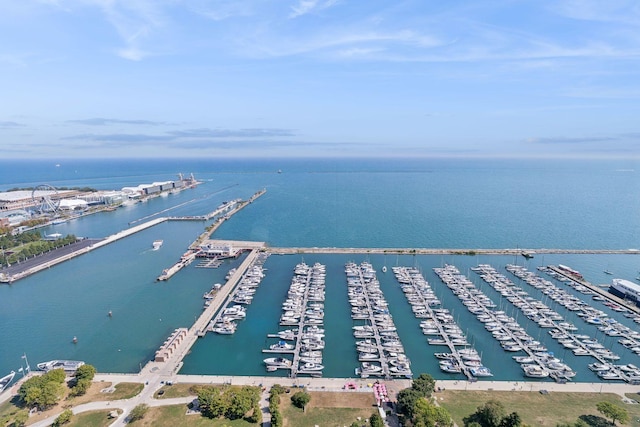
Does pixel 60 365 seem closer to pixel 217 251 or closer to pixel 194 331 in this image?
pixel 194 331

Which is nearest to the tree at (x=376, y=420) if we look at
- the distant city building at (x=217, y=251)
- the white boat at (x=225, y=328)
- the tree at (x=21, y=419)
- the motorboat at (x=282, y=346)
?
the motorboat at (x=282, y=346)

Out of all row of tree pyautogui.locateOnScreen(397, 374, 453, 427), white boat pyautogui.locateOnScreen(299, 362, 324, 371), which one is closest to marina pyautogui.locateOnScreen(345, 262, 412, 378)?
white boat pyautogui.locateOnScreen(299, 362, 324, 371)

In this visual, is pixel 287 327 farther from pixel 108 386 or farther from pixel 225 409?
pixel 108 386

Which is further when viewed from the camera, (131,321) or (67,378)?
(131,321)

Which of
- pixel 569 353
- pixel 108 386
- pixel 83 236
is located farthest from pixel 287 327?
pixel 83 236

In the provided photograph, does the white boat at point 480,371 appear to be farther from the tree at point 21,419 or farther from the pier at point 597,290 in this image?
the tree at point 21,419

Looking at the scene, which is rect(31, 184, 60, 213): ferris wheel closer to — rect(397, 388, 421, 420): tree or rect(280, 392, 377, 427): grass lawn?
rect(280, 392, 377, 427): grass lawn
